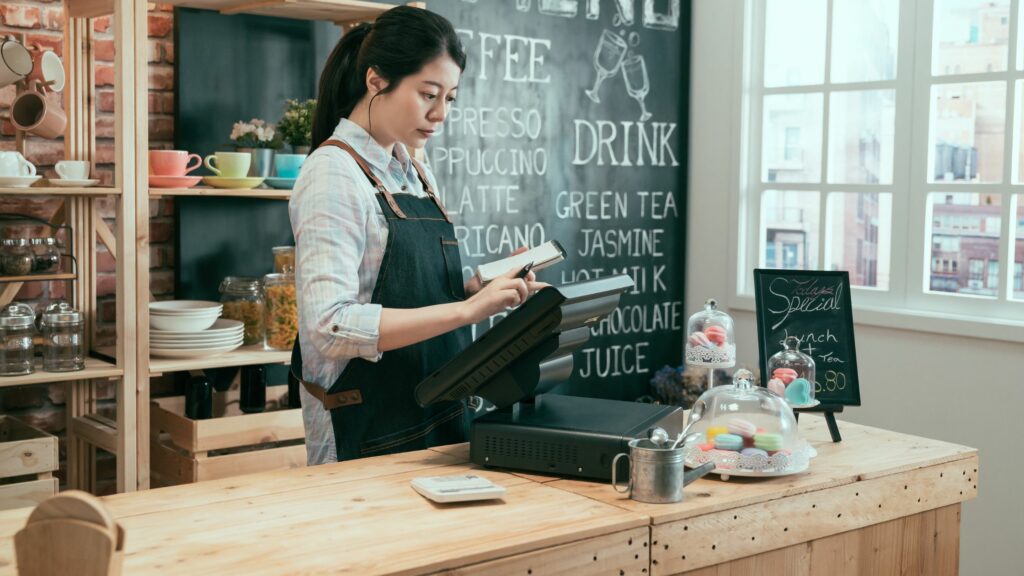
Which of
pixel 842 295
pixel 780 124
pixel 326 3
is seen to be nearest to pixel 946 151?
pixel 780 124

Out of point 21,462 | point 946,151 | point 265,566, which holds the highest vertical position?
point 946,151

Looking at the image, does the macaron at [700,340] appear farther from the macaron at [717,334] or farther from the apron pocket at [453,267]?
the apron pocket at [453,267]

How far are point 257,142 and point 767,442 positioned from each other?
197cm

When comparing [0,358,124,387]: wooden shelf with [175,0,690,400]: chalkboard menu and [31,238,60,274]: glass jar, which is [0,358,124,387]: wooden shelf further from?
[175,0,690,400]: chalkboard menu

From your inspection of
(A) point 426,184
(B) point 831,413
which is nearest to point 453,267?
(A) point 426,184

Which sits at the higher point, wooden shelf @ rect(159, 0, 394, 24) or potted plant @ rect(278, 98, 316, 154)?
wooden shelf @ rect(159, 0, 394, 24)

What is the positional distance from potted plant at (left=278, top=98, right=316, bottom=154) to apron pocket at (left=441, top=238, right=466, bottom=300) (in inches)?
41.4

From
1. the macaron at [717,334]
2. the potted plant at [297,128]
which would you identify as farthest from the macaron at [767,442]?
the potted plant at [297,128]

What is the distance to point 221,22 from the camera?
137 inches

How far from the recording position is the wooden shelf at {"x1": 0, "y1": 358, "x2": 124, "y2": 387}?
2.80 meters

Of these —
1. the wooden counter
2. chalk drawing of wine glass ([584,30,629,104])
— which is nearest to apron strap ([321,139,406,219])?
the wooden counter

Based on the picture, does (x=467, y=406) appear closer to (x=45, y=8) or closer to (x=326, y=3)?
(x=326, y=3)

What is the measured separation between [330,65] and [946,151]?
105 inches

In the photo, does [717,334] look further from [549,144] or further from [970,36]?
[970,36]
